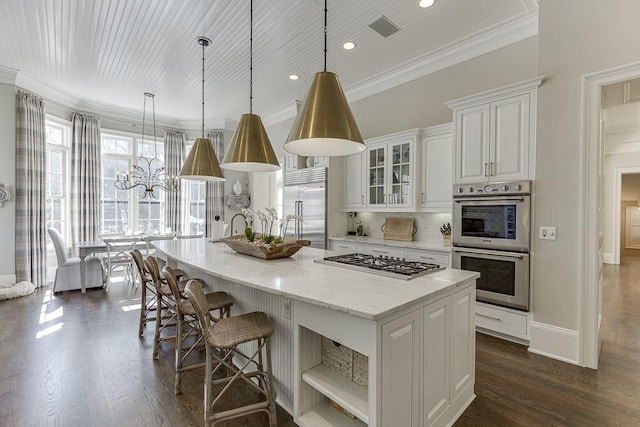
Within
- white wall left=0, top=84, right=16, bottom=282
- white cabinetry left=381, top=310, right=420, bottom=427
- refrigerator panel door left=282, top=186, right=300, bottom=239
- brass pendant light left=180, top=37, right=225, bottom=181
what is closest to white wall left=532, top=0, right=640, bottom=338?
white cabinetry left=381, top=310, right=420, bottom=427

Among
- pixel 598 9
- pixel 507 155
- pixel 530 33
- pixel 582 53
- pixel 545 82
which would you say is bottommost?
pixel 507 155

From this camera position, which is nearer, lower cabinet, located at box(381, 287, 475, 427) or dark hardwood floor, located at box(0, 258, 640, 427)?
lower cabinet, located at box(381, 287, 475, 427)

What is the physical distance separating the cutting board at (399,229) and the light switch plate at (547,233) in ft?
5.47

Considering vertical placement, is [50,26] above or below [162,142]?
above

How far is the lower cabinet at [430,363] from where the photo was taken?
145 cm

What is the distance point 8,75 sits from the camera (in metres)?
4.66

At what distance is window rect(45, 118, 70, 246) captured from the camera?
5605mm

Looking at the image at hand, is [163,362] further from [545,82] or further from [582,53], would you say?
[582,53]

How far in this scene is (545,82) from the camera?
9.21 ft

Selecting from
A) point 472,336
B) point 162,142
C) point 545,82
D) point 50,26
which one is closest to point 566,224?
point 545,82

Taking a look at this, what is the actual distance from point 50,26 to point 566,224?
18.8 feet

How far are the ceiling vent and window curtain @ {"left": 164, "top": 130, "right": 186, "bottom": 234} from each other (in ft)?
17.4

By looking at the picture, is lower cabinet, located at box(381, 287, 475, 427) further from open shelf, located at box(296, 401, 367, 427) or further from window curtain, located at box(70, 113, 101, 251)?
window curtain, located at box(70, 113, 101, 251)

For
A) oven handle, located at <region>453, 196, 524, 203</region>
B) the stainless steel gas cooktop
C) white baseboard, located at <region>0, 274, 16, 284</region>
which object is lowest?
white baseboard, located at <region>0, 274, 16, 284</region>
